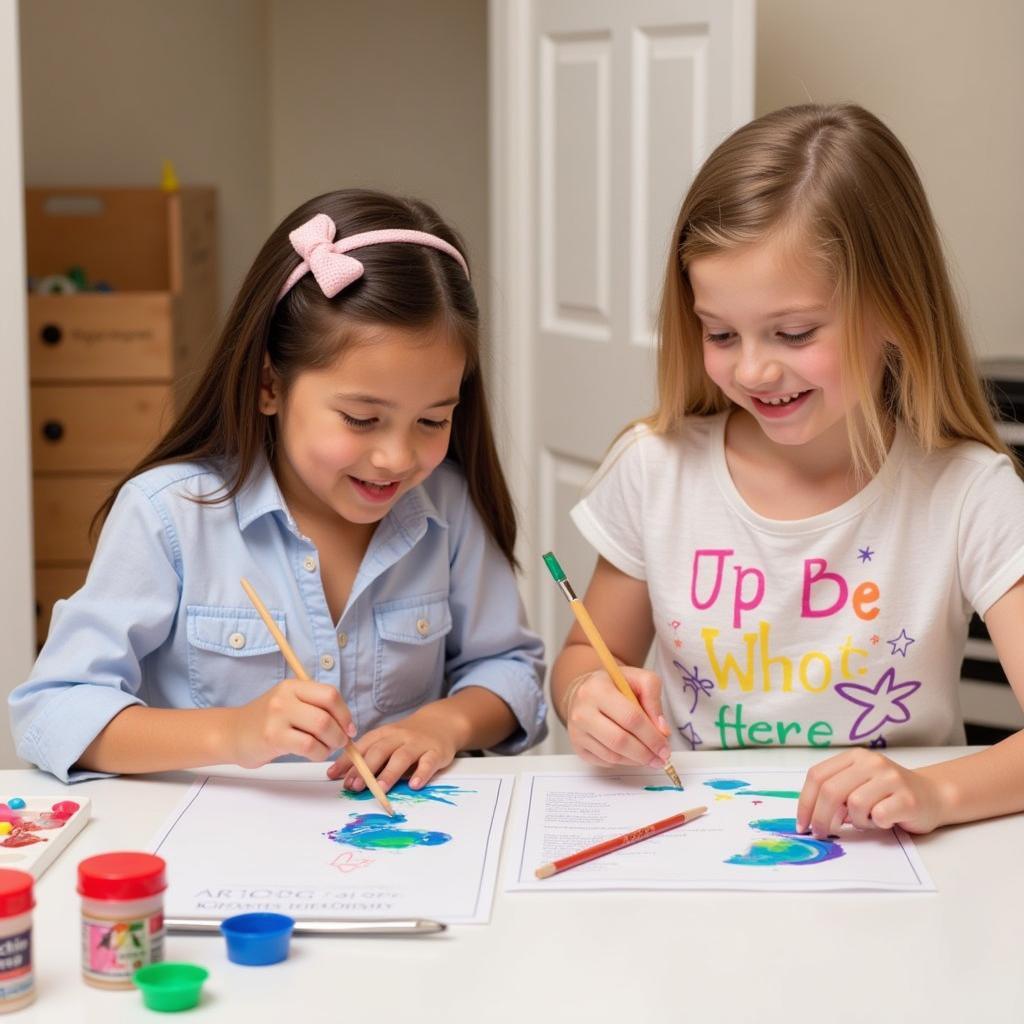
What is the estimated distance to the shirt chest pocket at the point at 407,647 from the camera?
4.38ft

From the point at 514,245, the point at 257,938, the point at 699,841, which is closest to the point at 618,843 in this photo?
the point at 699,841

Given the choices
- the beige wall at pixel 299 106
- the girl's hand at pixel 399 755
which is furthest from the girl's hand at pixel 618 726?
the beige wall at pixel 299 106

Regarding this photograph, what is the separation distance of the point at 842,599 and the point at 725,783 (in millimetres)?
293

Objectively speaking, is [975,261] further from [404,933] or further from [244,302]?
[404,933]

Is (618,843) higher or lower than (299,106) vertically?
lower

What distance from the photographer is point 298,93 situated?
4.54 meters

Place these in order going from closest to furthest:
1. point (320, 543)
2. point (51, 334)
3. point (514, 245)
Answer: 1. point (320, 543)
2. point (514, 245)
3. point (51, 334)

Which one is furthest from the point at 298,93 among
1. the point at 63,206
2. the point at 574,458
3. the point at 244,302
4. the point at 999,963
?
the point at 999,963

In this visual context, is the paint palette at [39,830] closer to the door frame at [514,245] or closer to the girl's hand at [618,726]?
the girl's hand at [618,726]

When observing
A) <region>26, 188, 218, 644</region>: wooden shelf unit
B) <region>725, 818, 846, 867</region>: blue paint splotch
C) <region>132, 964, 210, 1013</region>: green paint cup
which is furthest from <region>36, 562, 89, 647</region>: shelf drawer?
<region>132, 964, 210, 1013</region>: green paint cup

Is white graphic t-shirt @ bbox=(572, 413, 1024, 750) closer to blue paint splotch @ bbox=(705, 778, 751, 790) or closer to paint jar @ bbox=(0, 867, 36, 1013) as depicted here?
blue paint splotch @ bbox=(705, 778, 751, 790)

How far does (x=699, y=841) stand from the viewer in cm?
99

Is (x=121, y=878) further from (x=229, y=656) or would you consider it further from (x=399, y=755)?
(x=229, y=656)

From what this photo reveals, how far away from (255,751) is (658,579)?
467 mm
